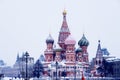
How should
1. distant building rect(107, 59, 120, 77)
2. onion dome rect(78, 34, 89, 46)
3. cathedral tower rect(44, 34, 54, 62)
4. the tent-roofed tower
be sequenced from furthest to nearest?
onion dome rect(78, 34, 89, 46)
the tent-roofed tower
cathedral tower rect(44, 34, 54, 62)
distant building rect(107, 59, 120, 77)

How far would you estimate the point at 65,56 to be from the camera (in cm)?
7038

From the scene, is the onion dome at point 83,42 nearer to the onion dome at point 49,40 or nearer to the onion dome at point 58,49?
the onion dome at point 58,49

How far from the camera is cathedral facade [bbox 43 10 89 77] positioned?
225 ft

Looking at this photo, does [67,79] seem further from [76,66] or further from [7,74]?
[7,74]

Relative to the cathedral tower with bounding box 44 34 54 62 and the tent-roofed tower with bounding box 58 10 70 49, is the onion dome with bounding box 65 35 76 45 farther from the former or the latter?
the cathedral tower with bounding box 44 34 54 62

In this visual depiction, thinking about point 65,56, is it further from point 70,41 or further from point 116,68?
point 116,68

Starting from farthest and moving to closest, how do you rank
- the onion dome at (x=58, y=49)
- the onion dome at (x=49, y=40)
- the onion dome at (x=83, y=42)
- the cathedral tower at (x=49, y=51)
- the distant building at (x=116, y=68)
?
1. the onion dome at (x=83, y=42)
2. the onion dome at (x=49, y=40)
3. the cathedral tower at (x=49, y=51)
4. the onion dome at (x=58, y=49)
5. the distant building at (x=116, y=68)

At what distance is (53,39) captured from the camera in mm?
73062

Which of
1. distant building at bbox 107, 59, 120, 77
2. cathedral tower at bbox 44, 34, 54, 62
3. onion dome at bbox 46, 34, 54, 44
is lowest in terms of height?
distant building at bbox 107, 59, 120, 77

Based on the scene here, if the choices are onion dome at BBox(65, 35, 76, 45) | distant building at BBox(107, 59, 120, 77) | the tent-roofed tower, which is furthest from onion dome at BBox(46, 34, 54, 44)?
distant building at BBox(107, 59, 120, 77)

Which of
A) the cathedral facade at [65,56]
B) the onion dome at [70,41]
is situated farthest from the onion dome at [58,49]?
the onion dome at [70,41]

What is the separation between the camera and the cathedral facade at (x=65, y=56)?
225 ft

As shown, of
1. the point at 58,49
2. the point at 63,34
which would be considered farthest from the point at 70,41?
the point at 63,34

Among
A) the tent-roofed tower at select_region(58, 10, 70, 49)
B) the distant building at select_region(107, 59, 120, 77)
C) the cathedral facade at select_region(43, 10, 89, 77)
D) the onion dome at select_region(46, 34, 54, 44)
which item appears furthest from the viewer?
the onion dome at select_region(46, 34, 54, 44)
